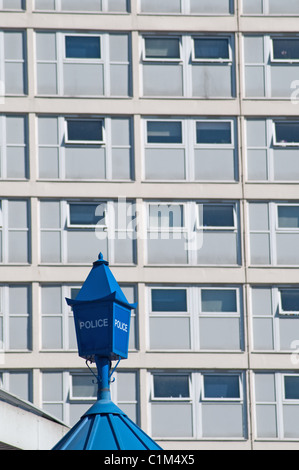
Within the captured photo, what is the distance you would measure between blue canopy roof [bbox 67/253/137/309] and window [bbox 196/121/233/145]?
20734mm

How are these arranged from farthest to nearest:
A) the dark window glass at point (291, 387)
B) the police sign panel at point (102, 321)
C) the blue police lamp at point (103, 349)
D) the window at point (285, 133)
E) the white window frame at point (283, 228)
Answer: the window at point (285, 133)
the white window frame at point (283, 228)
the dark window glass at point (291, 387)
the police sign panel at point (102, 321)
the blue police lamp at point (103, 349)

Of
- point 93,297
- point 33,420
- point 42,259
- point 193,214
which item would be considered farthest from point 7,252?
point 93,297

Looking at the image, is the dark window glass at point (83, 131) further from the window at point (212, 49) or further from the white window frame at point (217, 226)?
the window at point (212, 49)

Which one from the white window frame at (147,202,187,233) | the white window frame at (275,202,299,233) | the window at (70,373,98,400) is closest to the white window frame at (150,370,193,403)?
the window at (70,373,98,400)

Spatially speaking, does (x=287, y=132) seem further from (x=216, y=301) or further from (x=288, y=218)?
(x=216, y=301)

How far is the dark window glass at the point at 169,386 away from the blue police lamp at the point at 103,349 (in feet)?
62.5

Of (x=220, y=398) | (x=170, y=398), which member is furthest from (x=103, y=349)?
(x=220, y=398)

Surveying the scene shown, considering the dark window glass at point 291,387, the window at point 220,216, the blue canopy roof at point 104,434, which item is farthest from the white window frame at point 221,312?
the blue canopy roof at point 104,434

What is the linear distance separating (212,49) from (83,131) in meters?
4.44

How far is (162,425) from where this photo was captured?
123 feet

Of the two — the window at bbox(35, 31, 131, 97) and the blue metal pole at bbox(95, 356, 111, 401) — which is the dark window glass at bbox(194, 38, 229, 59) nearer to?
the window at bbox(35, 31, 131, 97)

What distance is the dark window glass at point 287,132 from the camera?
1569 inches

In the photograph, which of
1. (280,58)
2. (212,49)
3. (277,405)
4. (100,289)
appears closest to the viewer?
(100,289)

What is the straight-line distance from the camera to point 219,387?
38.0 metres
